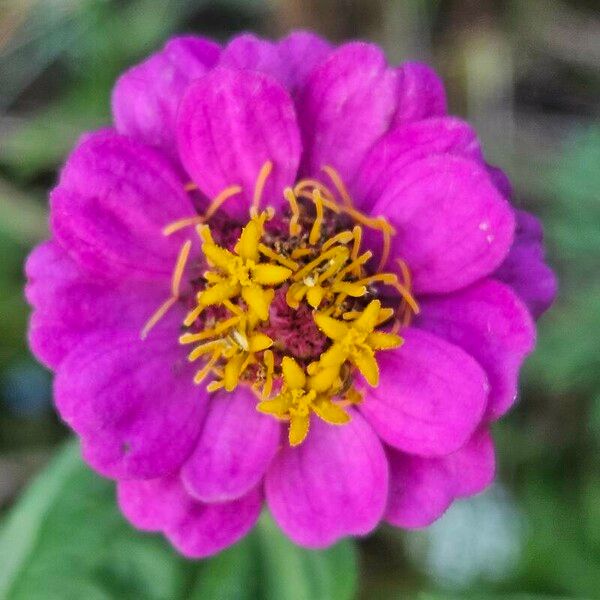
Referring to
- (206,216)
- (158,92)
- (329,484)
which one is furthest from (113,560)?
(158,92)

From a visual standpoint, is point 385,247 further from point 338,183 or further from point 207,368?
point 207,368

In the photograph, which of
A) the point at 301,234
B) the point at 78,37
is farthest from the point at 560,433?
the point at 78,37

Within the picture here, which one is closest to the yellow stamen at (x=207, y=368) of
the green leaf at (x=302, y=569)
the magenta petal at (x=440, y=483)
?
the magenta petal at (x=440, y=483)

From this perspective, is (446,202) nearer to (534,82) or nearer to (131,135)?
(131,135)

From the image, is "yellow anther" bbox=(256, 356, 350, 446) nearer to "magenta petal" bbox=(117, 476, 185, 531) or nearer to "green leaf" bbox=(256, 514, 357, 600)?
"magenta petal" bbox=(117, 476, 185, 531)

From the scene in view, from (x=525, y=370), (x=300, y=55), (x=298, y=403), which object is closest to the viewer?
(x=298, y=403)
